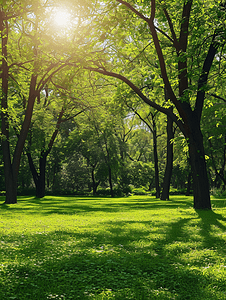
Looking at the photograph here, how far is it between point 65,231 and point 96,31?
851cm

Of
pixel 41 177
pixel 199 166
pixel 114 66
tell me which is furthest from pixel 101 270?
pixel 41 177

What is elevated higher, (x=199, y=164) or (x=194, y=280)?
(x=199, y=164)

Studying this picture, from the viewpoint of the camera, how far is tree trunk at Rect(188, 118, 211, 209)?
1230 cm

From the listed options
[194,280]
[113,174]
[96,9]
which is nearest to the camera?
[194,280]

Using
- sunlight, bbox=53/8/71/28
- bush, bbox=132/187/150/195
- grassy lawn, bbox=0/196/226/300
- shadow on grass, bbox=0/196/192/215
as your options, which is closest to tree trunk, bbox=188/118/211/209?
shadow on grass, bbox=0/196/192/215

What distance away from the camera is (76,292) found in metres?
3.89

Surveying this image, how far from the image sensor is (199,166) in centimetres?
1230

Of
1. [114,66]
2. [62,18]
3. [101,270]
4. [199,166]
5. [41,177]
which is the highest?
[62,18]

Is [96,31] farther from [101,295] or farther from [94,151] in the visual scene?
[94,151]

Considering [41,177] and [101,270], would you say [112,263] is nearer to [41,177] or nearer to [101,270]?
[101,270]

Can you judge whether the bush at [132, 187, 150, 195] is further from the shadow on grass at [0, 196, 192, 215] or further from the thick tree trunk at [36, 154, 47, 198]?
the shadow on grass at [0, 196, 192, 215]

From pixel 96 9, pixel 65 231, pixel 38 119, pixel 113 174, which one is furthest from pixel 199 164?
pixel 113 174

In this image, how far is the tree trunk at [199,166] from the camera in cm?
1230

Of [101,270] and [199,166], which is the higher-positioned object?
A: [199,166]
